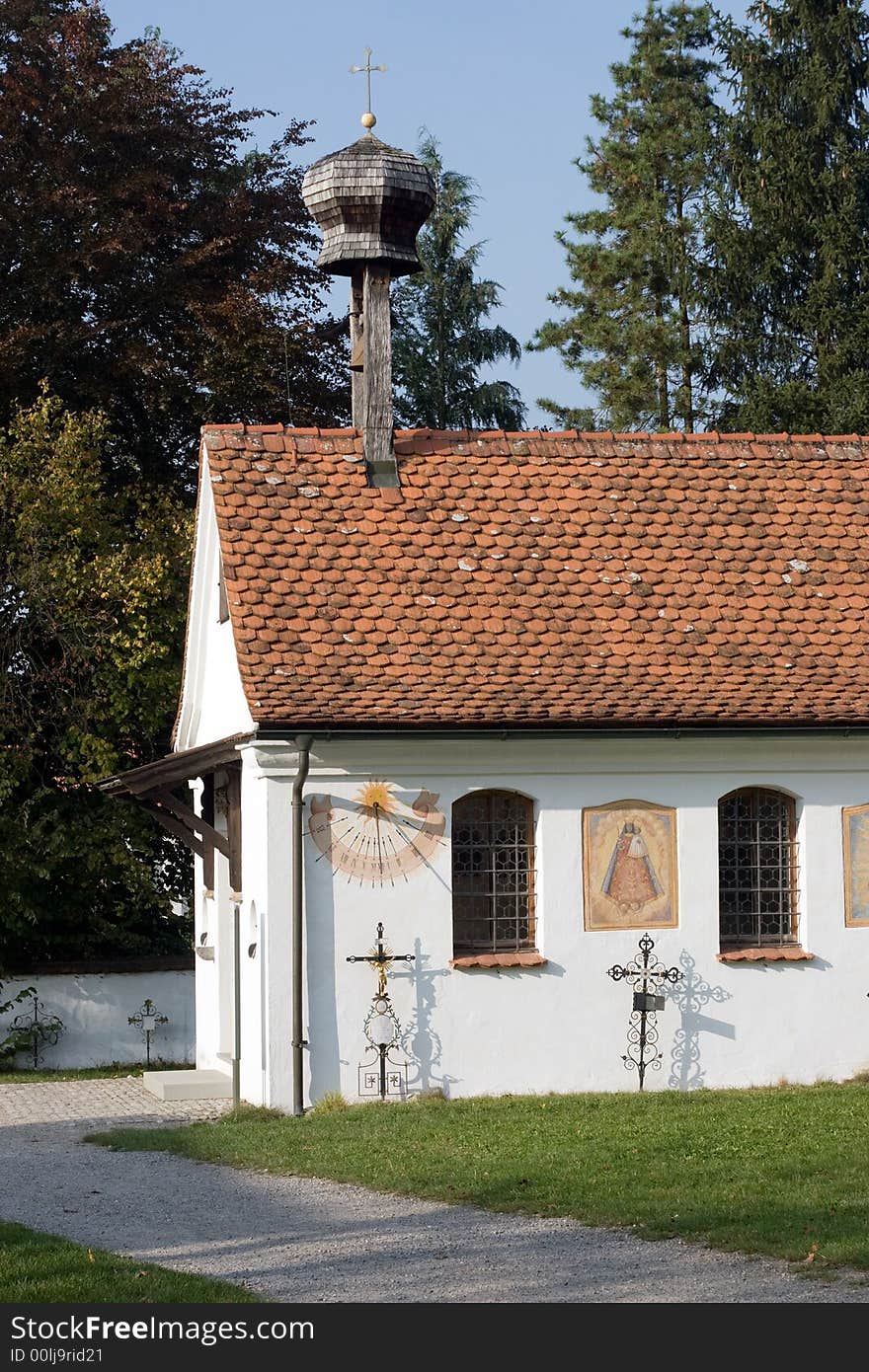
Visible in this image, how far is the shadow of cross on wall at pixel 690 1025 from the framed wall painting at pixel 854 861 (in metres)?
1.40

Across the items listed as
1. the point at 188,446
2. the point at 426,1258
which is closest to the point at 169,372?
the point at 188,446

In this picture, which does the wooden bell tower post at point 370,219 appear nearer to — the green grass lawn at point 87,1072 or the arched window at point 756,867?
the arched window at point 756,867

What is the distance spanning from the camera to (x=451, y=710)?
664 inches

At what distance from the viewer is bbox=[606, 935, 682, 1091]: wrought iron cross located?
17328 millimetres

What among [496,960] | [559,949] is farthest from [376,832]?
[559,949]

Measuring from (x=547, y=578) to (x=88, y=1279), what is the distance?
10.9 meters

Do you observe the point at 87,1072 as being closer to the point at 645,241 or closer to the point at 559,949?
the point at 559,949

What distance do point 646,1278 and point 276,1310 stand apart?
1748 mm

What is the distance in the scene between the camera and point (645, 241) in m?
39.2

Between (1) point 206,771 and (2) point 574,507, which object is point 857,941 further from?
(1) point 206,771

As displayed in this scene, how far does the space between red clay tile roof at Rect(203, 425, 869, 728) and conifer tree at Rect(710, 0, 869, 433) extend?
11.0 metres

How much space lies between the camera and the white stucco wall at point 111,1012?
76.3ft

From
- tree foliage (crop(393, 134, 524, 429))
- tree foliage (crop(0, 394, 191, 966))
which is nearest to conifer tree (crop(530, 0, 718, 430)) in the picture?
tree foliage (crop(393, 134, 524, 429))

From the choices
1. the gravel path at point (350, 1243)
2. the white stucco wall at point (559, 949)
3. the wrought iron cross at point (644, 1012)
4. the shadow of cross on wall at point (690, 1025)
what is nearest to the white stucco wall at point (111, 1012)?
the white stucco wall at point (559, 949)
